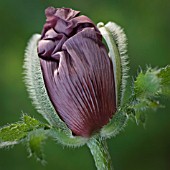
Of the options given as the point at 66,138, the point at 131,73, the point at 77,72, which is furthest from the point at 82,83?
the point at 131,73

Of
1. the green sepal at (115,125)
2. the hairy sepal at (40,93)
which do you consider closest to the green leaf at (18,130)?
the hairy sepal at (40,93)

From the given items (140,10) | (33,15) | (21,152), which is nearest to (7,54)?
(33,15)

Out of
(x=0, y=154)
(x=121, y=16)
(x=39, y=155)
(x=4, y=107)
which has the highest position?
(x=39, y=155)

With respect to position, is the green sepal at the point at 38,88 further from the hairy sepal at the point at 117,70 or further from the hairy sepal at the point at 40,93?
the hairy sepal at the point at 117,70

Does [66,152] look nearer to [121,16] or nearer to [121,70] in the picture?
[121,16]

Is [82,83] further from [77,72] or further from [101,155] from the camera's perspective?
[101,155]

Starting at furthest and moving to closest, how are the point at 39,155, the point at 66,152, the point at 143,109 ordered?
the point at 66,152, the point at 39,155, the point at 143,109
